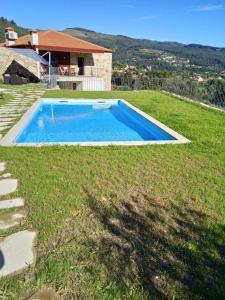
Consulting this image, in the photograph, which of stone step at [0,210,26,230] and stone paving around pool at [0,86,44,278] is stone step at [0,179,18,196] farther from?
stone step at [0,210,26,230]

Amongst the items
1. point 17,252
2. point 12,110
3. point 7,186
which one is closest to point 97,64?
point 12,110

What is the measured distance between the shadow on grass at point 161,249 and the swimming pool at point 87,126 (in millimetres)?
3128

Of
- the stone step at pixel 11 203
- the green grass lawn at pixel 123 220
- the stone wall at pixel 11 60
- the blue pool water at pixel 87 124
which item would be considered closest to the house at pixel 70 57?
the stone wall at pixel 11 60

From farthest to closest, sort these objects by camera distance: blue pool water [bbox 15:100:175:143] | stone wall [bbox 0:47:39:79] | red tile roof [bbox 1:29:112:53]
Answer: red tile roof [bbox 1:29:112:53] < stone wall [bbox 0:47:39:79] < blue pool water [bbox 15:100:175:143]

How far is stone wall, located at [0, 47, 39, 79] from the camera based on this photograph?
21.4 metres

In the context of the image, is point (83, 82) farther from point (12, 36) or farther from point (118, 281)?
point (118, 281)

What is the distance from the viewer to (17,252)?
10.0 feet

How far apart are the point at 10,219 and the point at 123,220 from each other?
50.9 inches

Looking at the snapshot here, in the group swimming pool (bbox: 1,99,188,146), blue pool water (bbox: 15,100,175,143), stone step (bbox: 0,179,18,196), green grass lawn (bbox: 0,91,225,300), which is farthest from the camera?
blue pool water (bbox: 15,100,175,143)

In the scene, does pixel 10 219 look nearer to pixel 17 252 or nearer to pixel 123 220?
pixel 17 252

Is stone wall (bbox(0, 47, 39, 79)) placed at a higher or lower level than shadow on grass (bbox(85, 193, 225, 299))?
higher

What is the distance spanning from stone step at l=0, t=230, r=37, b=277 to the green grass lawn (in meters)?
0.08

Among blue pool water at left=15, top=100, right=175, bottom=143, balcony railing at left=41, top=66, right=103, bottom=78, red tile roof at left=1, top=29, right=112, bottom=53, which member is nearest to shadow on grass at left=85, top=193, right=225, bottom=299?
blue pool water at left=15, top=100, right=175, bottom=143

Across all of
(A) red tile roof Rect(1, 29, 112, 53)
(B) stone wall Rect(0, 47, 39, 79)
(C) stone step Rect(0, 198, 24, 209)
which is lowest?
(C) stone step Rect(0, 198, 24, 209)
